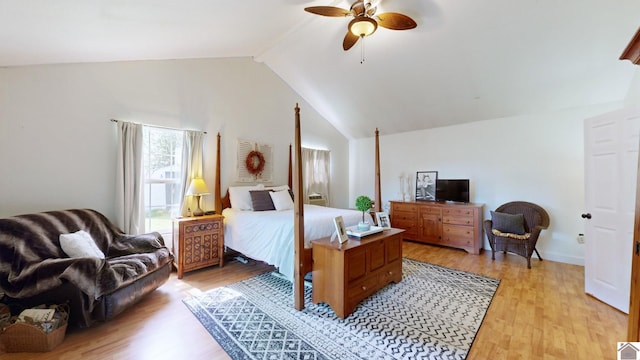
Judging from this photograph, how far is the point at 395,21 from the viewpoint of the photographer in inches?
92.0

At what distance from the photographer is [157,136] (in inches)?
133

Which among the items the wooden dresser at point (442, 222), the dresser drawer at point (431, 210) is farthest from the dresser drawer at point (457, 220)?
the dresser drawer at point (431, 210)

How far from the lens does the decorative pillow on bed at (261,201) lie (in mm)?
3779

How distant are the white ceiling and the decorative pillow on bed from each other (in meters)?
2.12

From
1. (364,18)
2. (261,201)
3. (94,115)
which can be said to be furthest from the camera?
(261,201)

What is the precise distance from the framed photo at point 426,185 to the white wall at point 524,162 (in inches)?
5.1

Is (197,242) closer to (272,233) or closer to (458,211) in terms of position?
(272,233)

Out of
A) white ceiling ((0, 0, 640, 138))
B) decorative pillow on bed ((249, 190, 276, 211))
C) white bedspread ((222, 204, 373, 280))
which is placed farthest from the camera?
decorative pillow on bed ((249, 190, 276, 211))

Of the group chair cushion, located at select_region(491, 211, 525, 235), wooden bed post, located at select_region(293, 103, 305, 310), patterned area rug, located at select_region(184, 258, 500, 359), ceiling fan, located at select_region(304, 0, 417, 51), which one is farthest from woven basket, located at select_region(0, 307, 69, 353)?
chair cushion, located at select_region(491, 211, 525, 235)

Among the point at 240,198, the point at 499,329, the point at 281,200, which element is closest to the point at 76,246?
the point at 240,198

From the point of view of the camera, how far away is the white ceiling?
6.89 ft

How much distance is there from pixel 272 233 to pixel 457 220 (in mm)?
3213

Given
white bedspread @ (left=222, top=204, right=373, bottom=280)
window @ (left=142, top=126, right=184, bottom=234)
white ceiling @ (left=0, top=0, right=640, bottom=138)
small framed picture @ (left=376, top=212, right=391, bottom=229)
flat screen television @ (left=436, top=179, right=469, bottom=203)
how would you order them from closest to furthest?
white ceiling @ (left=0, top=0, right=640, bottom=138) < white bedspread @ (left=222, top=204, right=373, bottom=280) < small framed picture @ (left=376, top=212, right=391, bottom=229) < window @ (left=142, top=126, right=184, bottom=234) < flat screen television @ (left=436, top=179, right=469, bottom=203)

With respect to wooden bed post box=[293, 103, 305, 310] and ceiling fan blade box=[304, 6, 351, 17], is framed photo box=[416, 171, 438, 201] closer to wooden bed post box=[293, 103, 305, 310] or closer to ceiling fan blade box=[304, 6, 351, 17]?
wooden bed post box=[293, 103, 305, 310]
